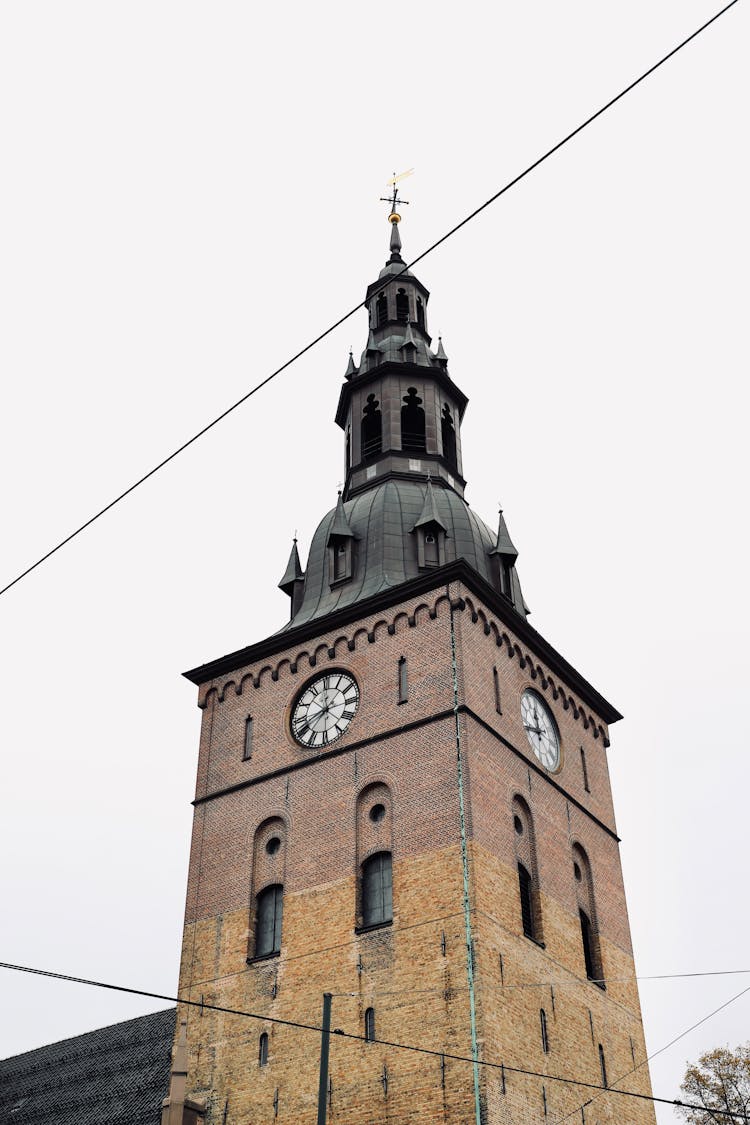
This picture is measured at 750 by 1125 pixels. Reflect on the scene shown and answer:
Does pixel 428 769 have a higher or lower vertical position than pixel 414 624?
lower

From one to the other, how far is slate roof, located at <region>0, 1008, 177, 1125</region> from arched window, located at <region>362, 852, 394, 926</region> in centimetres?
814

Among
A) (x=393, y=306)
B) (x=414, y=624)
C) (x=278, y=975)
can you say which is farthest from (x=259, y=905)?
(x=393, y=306)

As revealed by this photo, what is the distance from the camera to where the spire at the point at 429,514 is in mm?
38969

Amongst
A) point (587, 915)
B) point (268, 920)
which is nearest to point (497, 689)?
point (587, 915)

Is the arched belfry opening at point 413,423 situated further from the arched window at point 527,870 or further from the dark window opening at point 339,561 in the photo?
the arched window at point 527,870

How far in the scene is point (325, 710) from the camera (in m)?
Result: 36.7

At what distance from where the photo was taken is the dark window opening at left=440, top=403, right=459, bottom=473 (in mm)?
44469

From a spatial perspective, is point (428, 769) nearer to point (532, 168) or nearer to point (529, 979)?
point (529, 979)

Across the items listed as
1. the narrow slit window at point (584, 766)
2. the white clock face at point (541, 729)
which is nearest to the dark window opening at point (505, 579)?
the white clock face at point (541, 729)

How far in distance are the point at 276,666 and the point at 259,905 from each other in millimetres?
6839

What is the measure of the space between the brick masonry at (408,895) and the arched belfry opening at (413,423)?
27.7 ft

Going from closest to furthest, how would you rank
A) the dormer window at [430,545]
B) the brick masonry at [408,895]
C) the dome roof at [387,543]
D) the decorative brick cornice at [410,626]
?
the brick masonry at [408,895]
the decorative brick cornice at [410,626]
the dormer window at [430,545]
the dome roof at [387,543]

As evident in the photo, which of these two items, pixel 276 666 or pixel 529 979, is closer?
pixel 529 979

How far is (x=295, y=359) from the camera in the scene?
62.8 feet
